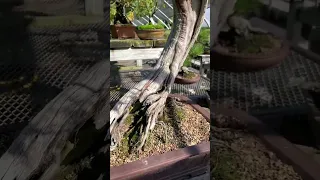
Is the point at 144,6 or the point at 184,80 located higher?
the point at 144,6

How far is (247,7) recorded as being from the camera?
104 centimetres

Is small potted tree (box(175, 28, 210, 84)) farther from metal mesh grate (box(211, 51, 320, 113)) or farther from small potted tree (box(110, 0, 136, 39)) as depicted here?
metal mesh grate (box(211, 51, 320, 113))

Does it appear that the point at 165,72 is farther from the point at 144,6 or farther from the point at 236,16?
the point at 144,6

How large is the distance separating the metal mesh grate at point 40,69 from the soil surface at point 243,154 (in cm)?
50

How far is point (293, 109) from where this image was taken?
1.08m

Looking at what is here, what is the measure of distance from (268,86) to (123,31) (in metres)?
2.67

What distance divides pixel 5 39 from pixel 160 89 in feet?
4.73

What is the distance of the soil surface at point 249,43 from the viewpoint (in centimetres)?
105

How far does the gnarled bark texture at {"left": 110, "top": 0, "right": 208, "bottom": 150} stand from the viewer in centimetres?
208

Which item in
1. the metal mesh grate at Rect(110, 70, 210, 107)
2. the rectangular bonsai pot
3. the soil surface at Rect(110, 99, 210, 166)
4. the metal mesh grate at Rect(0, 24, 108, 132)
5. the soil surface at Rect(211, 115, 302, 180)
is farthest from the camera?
the metal mesh grate at Rect(110, 70, 210, 107)

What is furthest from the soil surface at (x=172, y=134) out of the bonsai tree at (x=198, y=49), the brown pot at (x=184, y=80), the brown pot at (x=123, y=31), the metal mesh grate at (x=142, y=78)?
the brown pot at (x=123, y=31)

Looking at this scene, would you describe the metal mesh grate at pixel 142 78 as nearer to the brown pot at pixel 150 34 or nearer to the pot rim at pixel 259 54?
the brown pot at pixel 150 34

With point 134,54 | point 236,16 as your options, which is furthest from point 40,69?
point 134,54

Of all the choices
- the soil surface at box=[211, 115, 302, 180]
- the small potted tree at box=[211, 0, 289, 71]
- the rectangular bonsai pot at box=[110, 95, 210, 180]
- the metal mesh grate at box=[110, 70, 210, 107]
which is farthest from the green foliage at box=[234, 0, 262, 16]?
the metal mesh grate at box=[110, 70, 210, 107]
